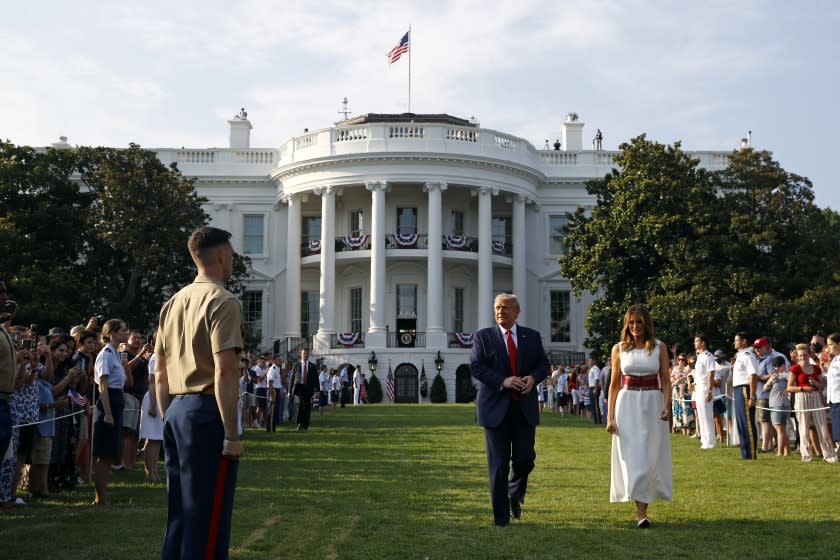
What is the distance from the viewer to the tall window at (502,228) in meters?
54.3

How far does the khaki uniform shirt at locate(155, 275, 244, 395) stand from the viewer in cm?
599

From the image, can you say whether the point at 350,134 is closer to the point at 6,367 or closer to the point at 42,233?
the point at 42,233

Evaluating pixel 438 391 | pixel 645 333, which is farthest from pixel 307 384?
pixel 438 391

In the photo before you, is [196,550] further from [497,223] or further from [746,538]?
[497,223]

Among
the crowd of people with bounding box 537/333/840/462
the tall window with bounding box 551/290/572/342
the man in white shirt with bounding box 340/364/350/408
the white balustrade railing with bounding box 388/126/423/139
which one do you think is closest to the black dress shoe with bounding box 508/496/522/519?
the crowd of people with bounding box 537/333/840/462

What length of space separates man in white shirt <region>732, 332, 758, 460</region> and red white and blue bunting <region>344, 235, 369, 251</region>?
34.5m

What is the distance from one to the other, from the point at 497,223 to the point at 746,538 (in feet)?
152

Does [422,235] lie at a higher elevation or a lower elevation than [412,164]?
lower

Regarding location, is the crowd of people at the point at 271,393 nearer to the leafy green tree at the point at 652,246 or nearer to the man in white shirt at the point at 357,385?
the man in white shirt at the point at 357,385

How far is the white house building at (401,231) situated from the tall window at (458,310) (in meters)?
0.06

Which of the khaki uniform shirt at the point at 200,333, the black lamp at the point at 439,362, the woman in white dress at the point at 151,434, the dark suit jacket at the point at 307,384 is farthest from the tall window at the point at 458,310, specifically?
the khaki uniform shirt at the point at 200,333

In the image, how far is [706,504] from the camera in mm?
10773

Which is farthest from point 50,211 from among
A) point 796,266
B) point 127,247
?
point 796,266

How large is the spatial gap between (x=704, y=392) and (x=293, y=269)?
114ft
